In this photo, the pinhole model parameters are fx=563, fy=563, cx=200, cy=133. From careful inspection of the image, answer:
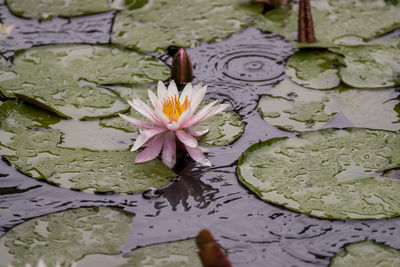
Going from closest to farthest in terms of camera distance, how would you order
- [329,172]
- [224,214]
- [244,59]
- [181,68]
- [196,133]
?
[224,214]
[329,172]
[196,133]
[181,68]
[244,59]

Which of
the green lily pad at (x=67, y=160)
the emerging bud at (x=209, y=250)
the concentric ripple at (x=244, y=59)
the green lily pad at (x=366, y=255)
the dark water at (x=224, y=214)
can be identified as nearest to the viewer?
the emerging bud at (x=209, y=250)

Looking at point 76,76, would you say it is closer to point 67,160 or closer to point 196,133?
point 67,160

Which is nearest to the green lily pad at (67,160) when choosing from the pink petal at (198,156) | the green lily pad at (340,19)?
the pink petal at (198,156)

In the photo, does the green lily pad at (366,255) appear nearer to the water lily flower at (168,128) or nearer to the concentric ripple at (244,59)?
the water lily flower at (168,128)

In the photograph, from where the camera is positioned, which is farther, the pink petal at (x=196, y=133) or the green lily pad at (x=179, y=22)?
the green lily pad at (x=179, y=22)

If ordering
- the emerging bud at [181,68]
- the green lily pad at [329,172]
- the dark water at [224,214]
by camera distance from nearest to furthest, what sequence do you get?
the dark water at [224,214], the green lily pad at [329,172], the emerging bud at [181,68]

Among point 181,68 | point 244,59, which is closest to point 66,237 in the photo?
point 181,68

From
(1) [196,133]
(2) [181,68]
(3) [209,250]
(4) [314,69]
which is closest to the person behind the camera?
(3) [209,250]

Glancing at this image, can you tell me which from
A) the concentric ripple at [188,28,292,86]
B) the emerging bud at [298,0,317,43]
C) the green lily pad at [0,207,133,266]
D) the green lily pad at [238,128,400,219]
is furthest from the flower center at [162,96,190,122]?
the emerging bud at [298,0,317,43]
